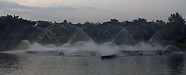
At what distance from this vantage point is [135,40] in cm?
10762

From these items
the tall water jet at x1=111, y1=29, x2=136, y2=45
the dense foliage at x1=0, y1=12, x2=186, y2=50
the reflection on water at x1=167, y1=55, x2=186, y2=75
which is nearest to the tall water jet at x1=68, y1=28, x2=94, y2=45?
the dense foliage at x1=0, y1=12, x2=186, y2=50

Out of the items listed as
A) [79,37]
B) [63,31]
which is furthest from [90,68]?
[63,31]

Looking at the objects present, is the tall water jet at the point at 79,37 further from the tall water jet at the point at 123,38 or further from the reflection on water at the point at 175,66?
the reflection on water at the point at 175,66

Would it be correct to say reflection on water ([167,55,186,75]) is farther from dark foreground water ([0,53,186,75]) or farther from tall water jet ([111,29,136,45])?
tall water jet ([111,29,136,45])

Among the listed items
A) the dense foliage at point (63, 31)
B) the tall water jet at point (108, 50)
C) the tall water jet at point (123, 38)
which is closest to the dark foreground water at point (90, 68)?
the tall water jet at point (108, 50)

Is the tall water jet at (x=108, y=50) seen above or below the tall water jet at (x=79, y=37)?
below

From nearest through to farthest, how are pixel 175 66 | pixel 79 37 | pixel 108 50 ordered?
pixel 175 66, pixel 108 50, pixel 79 37

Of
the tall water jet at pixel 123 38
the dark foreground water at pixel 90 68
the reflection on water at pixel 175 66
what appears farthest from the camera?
the tall water jet at pixel 123 38

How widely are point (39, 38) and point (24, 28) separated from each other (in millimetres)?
9461

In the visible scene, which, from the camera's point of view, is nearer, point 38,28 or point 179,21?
point 179,21

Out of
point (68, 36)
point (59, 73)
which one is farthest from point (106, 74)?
point (68, 36)

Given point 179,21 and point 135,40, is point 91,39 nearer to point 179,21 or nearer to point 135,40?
point 135,40

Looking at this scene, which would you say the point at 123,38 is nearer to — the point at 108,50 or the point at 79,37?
the point at 79,37

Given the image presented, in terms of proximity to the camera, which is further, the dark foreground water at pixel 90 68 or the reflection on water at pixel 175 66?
the reflection on water at pixel 175 66
